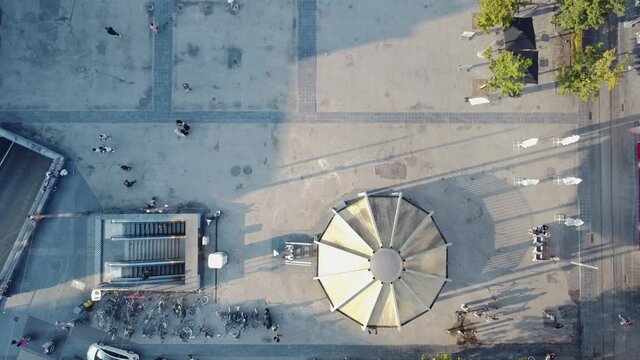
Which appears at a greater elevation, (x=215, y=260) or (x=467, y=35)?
(x=467, y=35)

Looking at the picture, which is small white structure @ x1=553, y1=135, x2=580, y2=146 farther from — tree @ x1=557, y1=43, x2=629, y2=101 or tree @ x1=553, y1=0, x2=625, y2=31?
tree @ x1=553, y1=0, x2=625, y2=31

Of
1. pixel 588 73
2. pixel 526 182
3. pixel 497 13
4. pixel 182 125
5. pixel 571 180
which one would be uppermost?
pixel 497 13

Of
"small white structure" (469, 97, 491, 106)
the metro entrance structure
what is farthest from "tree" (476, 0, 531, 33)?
the metro entrance structure

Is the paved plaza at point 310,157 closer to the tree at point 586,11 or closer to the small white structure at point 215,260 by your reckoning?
the small white structure at point 215,260

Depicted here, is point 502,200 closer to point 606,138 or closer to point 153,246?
point 606,138

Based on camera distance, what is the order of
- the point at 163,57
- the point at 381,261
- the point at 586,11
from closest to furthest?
the point at 381,261 < the point at 586,11 < the point at 163,57

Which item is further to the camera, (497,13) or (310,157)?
(310,157)

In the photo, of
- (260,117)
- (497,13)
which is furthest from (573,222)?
(260,117)

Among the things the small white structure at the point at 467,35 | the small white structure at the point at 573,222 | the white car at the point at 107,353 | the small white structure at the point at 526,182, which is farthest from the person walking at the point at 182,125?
the small white structure at the point at 573,222

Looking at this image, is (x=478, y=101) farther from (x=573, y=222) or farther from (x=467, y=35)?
(x=573, y=222)
